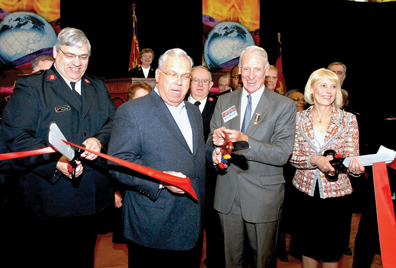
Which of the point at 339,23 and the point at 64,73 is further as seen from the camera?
the point at 339,23

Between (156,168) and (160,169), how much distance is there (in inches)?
1.0

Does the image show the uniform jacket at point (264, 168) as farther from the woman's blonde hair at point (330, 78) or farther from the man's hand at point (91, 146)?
the man's hand at point (91, 146)

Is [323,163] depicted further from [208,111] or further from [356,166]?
[208,111]

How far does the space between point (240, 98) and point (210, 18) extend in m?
6.62

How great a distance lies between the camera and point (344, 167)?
2061 mm

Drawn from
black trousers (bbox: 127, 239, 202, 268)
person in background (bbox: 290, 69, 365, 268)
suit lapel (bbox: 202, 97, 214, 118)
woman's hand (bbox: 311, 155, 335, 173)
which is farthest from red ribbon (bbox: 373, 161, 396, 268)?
suit lapel (bbox: 202, 97, 214, 118)

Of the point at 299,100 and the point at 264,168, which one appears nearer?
the point at 264,168

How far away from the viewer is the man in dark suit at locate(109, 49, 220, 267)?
159 centimetres

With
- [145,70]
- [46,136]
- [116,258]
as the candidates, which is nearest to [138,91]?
[46,136]

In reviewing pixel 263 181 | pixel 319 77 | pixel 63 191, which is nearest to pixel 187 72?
pixel 263 181

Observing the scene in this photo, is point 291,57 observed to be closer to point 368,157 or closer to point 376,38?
point 376,38

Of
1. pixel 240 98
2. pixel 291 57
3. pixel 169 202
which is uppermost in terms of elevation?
pixel 291 57

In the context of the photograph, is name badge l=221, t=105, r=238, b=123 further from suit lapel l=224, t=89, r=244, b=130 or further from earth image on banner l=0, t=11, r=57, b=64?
earth image on banner l=0, t=11, r=57, b=64

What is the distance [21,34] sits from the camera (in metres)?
6.85
